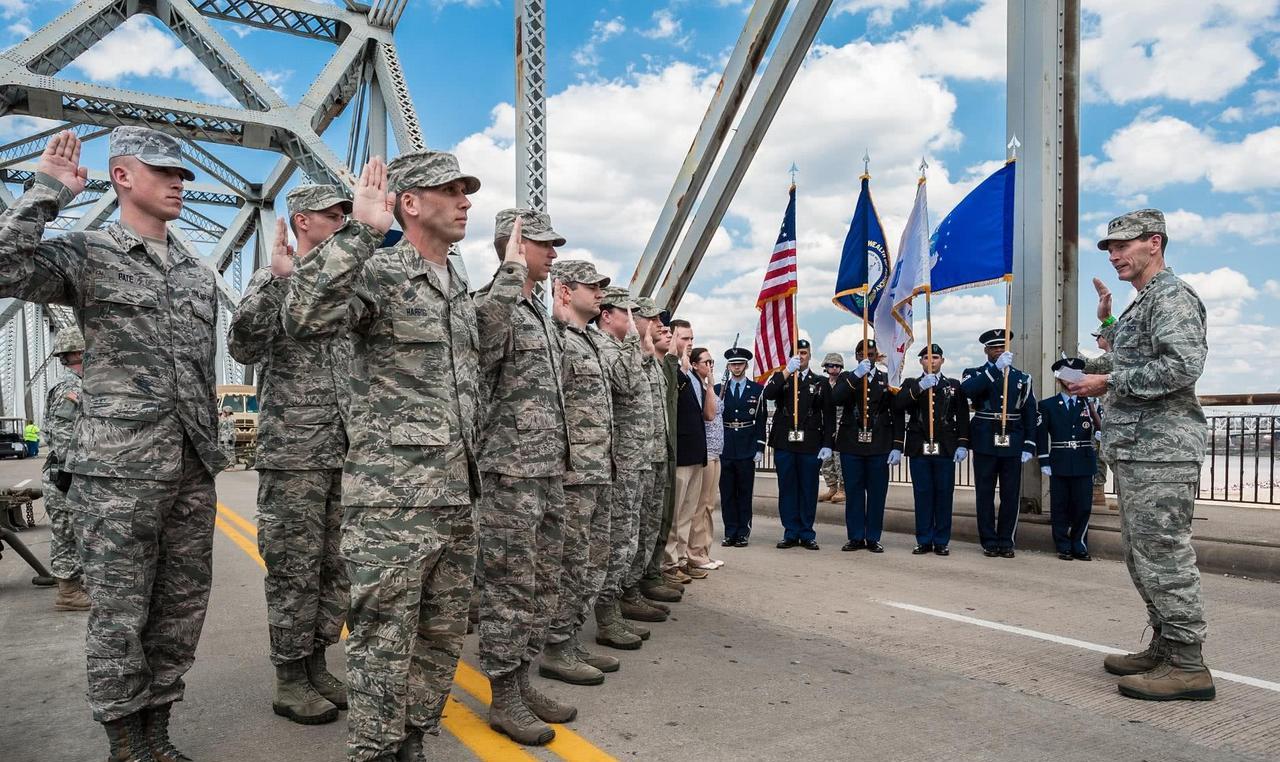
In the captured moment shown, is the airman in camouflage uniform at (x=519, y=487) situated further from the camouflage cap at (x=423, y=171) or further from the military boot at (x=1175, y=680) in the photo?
the military boot at (x=1175, y=680)

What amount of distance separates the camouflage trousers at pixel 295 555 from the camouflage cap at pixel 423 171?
55.2 inches

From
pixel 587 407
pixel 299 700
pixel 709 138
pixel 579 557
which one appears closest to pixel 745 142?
pixel 709 138

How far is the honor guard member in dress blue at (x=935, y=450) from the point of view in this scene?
829 centimetres

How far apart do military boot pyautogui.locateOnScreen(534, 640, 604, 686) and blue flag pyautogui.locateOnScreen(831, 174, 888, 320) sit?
242 inches

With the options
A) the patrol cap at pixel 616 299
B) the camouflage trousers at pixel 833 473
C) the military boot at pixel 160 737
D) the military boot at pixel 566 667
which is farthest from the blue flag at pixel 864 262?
the military boot at pixel 160 737

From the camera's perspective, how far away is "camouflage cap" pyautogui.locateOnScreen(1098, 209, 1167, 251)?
419cm

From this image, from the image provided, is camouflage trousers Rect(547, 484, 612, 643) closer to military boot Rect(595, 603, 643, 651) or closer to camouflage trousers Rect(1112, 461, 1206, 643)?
military boot Rect(595, 603, 643, 651)

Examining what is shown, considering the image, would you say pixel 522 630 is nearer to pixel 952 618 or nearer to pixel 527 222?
pixel 527 222

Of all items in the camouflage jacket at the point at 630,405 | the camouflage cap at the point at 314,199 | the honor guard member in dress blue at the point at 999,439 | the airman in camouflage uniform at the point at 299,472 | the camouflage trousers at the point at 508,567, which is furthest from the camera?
the honor guard member in dress blue at the point at 999,439

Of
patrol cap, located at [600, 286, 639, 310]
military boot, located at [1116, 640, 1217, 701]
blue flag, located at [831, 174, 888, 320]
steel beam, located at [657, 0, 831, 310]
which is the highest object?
steel beam, located at [657, 0, 831, 310]

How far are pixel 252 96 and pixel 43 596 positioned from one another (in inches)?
940

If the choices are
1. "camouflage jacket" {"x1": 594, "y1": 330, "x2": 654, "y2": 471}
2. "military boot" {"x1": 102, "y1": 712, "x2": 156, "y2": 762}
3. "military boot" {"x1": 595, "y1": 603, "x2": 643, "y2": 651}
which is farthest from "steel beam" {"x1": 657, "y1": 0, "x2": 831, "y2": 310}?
"military boot" {"x1": 102, "y1": 712, "x2": 156, "y2": 762}

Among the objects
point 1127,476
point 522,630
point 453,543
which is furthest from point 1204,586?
point 453,543

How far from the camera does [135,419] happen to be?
288 centimetres
